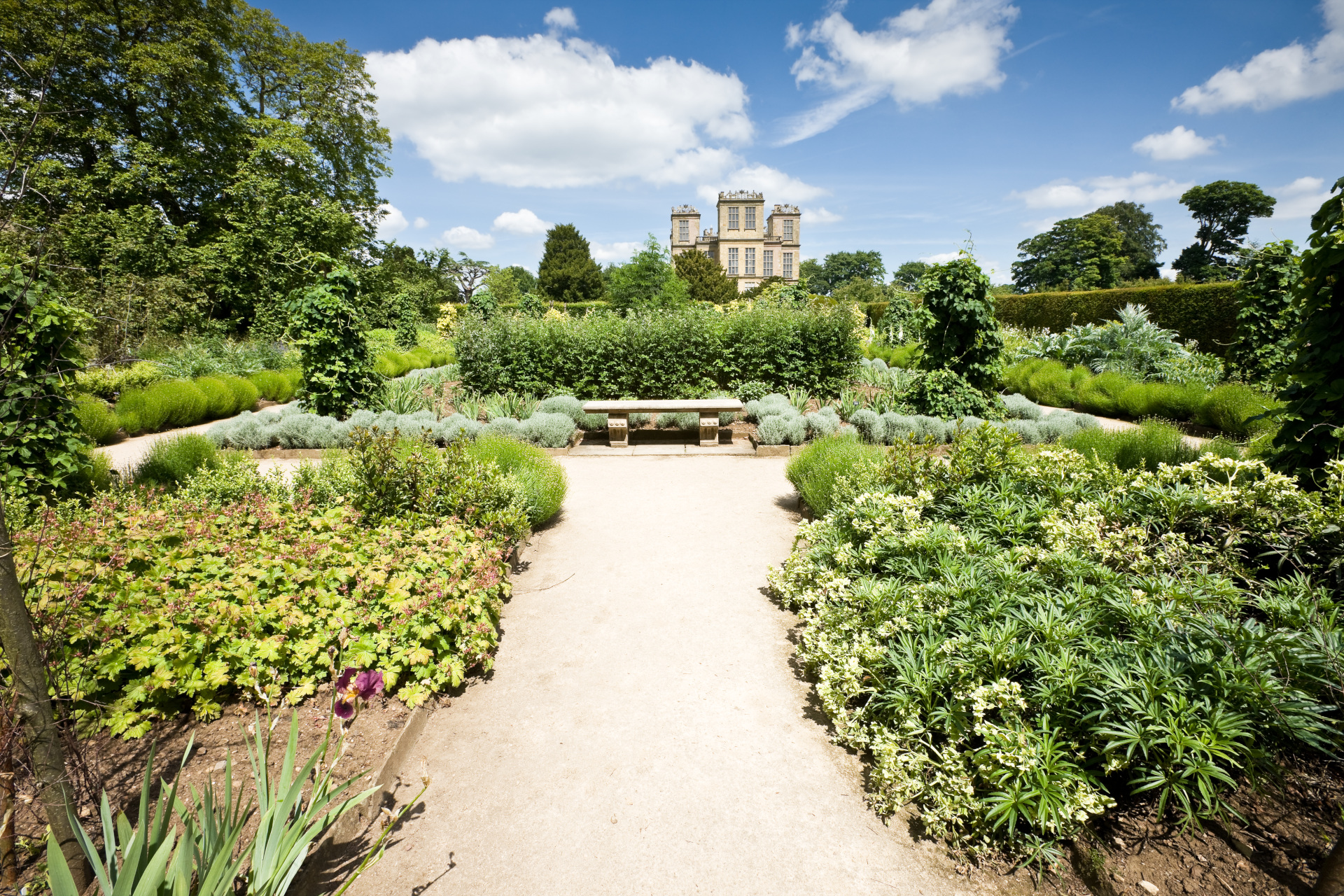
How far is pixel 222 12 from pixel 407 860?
2740cm

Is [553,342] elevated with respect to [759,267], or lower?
lower

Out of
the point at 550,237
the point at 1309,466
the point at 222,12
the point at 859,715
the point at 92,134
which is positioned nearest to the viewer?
the point at 859,715

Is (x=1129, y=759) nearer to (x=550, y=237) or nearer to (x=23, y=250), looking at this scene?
(x=23, y=250)

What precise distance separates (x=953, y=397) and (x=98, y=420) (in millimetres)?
12462

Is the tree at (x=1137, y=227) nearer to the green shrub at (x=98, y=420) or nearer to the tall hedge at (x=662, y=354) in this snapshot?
the tall hedge at (x=662, y=354)

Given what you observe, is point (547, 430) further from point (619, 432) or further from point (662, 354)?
point (662, 354)

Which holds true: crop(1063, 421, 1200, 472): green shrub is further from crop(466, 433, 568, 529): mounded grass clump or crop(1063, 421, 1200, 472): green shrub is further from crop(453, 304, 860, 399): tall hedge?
crop(466, 433, 568, 529): mounded grass clump

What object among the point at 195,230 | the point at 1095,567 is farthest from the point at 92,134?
the point at 1095,567

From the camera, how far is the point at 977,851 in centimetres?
214

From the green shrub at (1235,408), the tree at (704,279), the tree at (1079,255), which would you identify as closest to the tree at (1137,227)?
the tree at (1079,255)

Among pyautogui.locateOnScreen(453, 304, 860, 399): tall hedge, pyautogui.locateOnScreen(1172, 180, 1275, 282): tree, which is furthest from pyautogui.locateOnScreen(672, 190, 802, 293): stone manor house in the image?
pyautogui.locateOnScreen(453, 304, 860, 399): tall hedge

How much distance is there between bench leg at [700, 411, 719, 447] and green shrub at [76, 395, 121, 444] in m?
8.47

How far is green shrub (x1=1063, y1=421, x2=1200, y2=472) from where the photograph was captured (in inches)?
216

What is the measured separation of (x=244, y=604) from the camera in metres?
2.96
